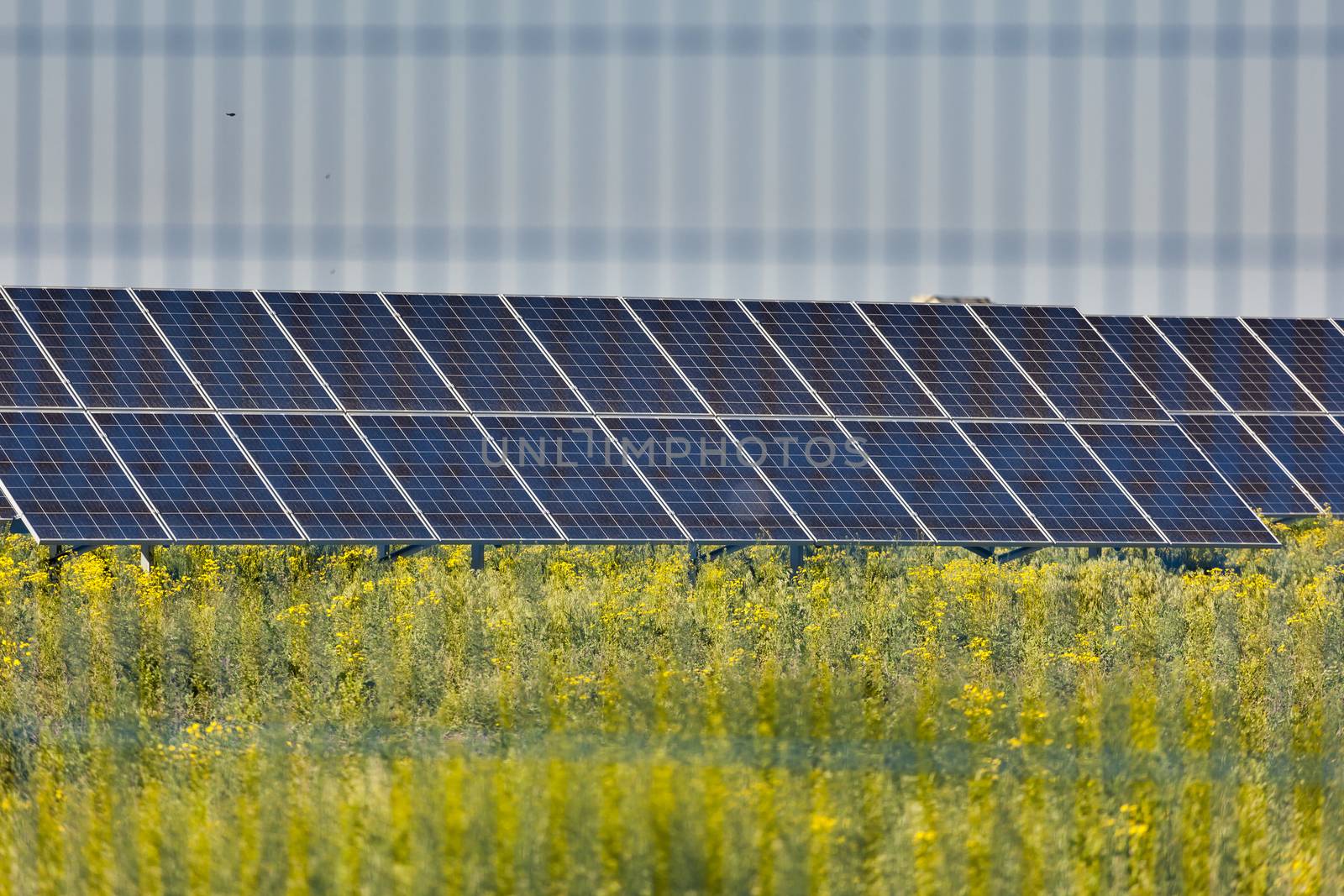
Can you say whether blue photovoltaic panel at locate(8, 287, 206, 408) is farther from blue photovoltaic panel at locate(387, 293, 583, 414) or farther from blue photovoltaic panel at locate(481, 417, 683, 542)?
blue photovoltaic panel at locate(481, 417, 683, 542)

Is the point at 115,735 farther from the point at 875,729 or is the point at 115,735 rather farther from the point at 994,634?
the point at 994,634

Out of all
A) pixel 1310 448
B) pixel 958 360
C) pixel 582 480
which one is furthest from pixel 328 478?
pixel 1310 448

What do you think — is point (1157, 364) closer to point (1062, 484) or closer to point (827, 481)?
point (1062, 484)

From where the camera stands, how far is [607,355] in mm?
19281

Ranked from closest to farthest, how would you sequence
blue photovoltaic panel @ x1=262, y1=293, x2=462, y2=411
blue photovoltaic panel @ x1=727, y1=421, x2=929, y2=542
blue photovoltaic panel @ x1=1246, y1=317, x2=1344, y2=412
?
blue photovoltaic panel @ x1=727, y1=421, x2=929, y2=542, blue photovoltaic panel @ x1=262, y1=293, x2=462, y2=411, blue photovoltaic panel @ x1=1246, y1=317, x2=1344, y2=412

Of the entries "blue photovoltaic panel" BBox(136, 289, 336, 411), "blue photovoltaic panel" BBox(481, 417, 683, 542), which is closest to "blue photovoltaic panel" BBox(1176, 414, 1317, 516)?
"blue photovoltaic panel" BBox(481, 417, 683, 542)

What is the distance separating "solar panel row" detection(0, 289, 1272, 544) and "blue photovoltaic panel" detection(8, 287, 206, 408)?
4cm

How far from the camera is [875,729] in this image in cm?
776

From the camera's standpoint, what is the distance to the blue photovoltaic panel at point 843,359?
1886 cm

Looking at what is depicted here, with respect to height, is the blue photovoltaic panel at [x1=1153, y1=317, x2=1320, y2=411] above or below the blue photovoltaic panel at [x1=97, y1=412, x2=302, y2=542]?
above

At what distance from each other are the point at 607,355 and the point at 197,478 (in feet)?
19.5

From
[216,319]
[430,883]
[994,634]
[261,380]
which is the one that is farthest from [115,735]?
[216,319]

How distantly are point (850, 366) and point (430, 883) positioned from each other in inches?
583

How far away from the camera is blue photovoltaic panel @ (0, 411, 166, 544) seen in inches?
592
